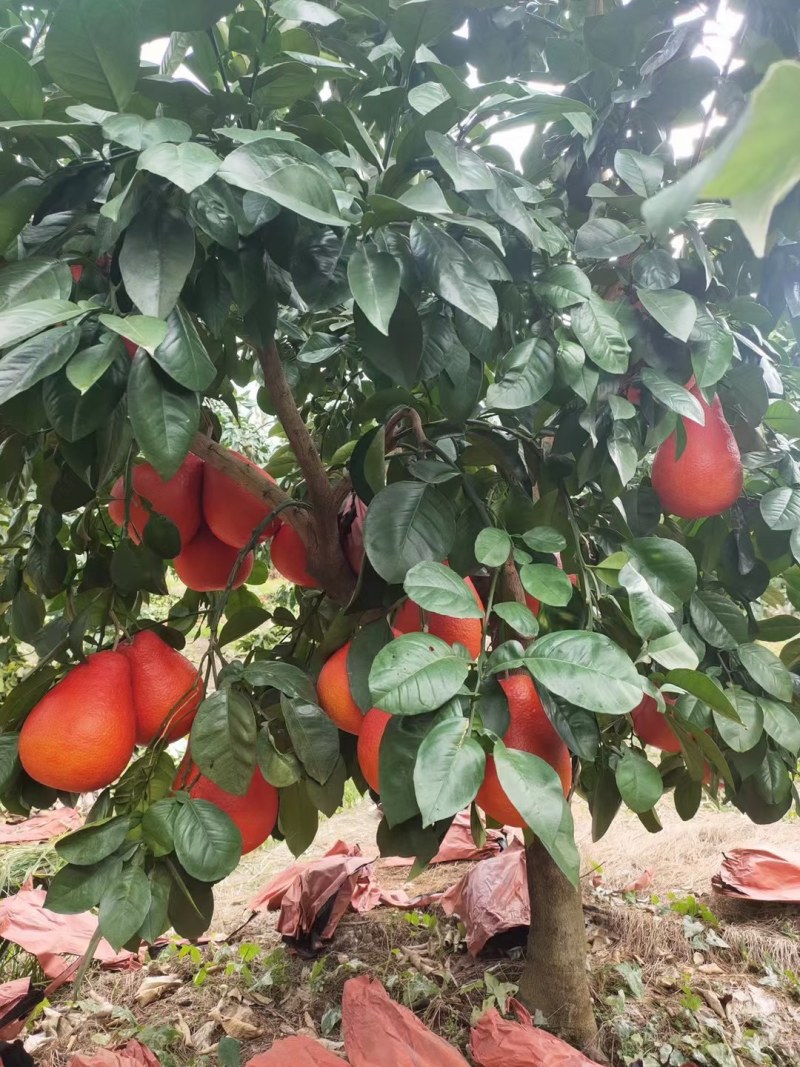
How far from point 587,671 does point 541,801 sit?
82mm

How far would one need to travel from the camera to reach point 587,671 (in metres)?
0.46

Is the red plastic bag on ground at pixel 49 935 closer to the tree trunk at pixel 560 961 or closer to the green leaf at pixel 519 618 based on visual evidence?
the tree trunk at pixel 560 961

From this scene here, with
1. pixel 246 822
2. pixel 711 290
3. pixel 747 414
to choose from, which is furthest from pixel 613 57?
pixel 246 822

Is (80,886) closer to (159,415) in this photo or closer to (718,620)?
(159,415)

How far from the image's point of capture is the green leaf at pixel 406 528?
0.58 metres

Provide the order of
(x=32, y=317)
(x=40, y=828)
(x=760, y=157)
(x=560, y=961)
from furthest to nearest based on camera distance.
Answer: (x=40, y=828)
(x=560, y=961)
(x=32, y=317)
(x=760, y=157)

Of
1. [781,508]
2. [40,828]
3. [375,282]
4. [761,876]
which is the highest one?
[375,282]

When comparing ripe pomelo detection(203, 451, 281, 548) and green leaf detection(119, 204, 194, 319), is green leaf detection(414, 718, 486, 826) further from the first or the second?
ripe pomelo detection(203, 451, 281, 548)

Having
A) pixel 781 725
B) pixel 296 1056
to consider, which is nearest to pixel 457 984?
pixel 296 1056

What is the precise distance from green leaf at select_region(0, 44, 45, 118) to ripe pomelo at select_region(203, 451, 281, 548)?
0.43 m

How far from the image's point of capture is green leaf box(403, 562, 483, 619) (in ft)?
1.58

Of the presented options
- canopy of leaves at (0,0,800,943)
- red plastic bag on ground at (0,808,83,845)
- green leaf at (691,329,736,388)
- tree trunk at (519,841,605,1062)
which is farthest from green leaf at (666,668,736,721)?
red plastic bag on ground at (0,808,83,845)

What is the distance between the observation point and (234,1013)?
1447 mm

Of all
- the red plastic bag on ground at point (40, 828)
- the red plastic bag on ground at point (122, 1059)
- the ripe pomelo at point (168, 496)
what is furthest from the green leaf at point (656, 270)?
the red plastic bag on ground at point (40, 828)
